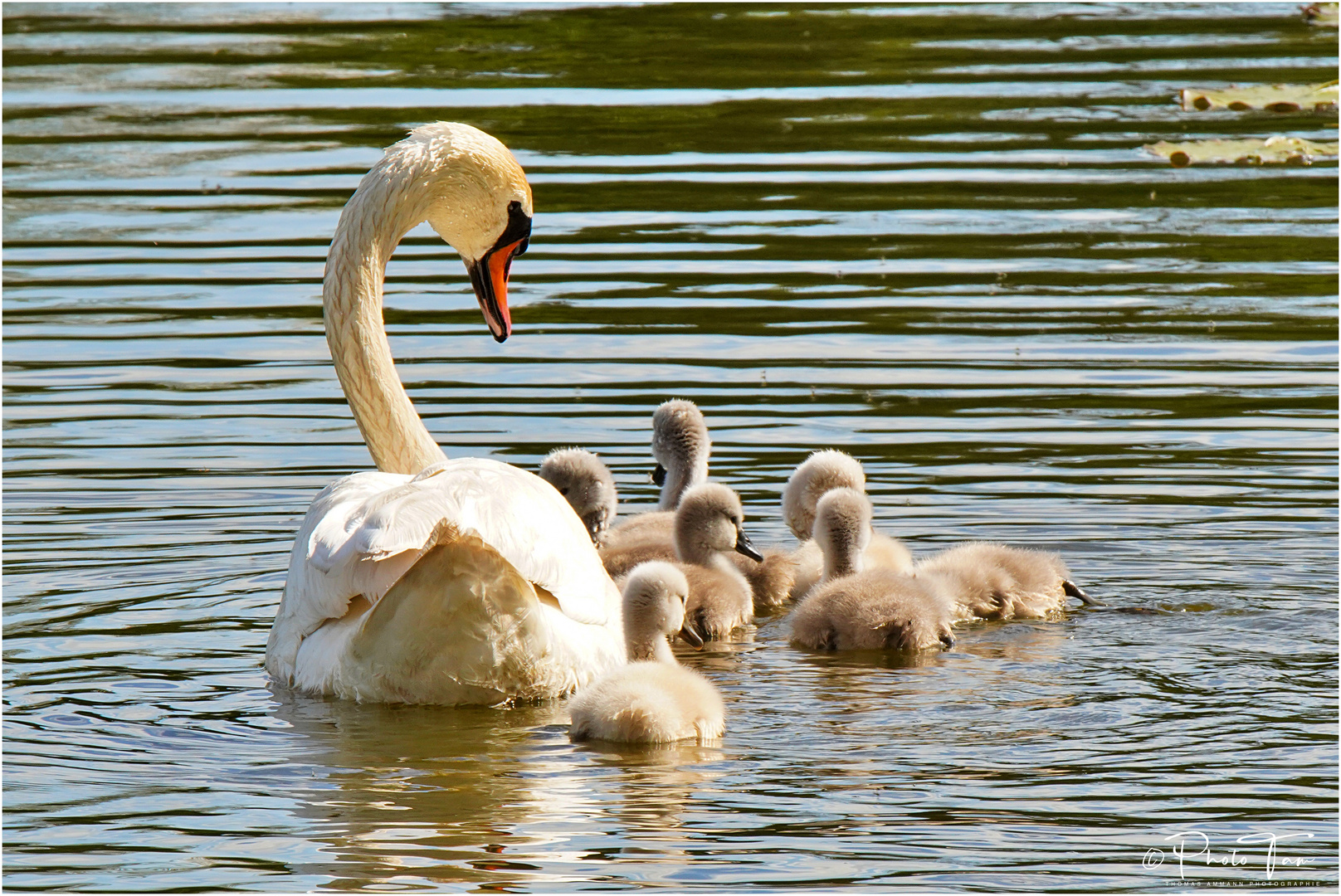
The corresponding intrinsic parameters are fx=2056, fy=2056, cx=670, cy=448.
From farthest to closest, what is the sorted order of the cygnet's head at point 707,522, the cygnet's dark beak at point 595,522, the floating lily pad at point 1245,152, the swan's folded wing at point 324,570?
the floating lily pad at point 1245,152
the cygnet's dark beak at point 595,522
the cygnet's head at point 707,522
the swan's folded wing at point 324,570

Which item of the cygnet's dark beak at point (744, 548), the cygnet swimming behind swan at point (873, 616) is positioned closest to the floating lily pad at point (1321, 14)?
the cygnet's dark beak at point (744, 548)

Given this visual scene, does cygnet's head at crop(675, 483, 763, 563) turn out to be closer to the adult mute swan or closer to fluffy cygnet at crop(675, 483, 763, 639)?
fluffy cygnet at crop(675, 483, 763, 639)

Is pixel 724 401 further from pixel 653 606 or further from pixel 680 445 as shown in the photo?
pixel 653 606

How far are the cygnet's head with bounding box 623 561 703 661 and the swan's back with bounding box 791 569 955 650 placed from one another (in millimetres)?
607

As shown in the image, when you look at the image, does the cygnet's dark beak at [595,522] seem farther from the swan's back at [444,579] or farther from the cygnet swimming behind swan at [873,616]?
the swan's back at [444,579]

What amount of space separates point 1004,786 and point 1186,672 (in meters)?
1.40

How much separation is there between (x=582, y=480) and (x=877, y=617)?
163 centimetres

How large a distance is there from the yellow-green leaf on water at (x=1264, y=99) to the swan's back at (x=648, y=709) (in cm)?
1091

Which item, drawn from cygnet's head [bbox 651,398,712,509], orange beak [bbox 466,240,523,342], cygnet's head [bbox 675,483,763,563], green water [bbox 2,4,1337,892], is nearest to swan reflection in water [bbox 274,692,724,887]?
green water [bbox 2,4,1337,892]

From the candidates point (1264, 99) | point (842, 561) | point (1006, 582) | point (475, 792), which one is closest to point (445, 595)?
point (475, 792)

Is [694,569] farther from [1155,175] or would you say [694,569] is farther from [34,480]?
[1155,175]

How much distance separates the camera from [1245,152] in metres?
14.7

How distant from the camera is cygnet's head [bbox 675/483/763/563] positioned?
789 centimetres

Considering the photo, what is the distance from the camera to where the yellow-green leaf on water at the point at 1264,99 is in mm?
15570
